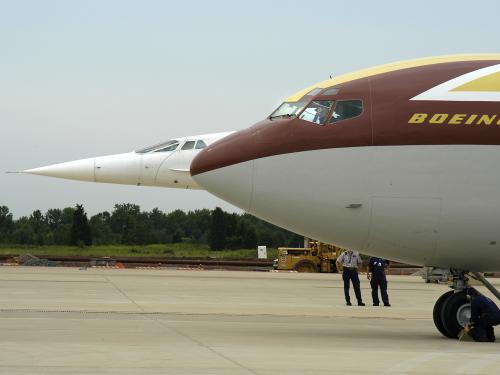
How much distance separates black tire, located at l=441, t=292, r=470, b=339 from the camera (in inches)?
689

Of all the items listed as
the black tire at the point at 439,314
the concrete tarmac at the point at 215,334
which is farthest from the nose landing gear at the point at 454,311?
the concrete tarmac at the point at 215,334

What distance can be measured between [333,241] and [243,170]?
2038 mm

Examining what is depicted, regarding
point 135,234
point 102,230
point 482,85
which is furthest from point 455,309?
point 102,230

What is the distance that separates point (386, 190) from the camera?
54.0 feet

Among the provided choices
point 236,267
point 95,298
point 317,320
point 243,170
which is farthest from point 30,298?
point 236,267

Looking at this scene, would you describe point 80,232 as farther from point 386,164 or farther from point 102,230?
point 386,164

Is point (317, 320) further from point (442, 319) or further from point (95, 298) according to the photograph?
point (95, 298)

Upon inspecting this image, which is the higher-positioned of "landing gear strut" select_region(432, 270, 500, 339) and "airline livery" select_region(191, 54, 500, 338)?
"airline livery" select_region(191, 54, 500, 338)

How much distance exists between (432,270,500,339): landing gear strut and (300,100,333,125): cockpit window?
12.4ft

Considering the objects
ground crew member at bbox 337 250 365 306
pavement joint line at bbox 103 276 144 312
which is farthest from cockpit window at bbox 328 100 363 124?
ground crew member at bbox 337 250 365 306

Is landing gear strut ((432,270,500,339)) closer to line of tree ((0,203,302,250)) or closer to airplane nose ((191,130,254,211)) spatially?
airplane nose ((191,130,254,211))

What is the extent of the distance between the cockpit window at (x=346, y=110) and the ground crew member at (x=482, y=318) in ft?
12.5

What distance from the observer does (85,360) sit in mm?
12805

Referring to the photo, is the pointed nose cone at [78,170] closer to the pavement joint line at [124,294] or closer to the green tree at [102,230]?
the pavement joint line at [124,294]
